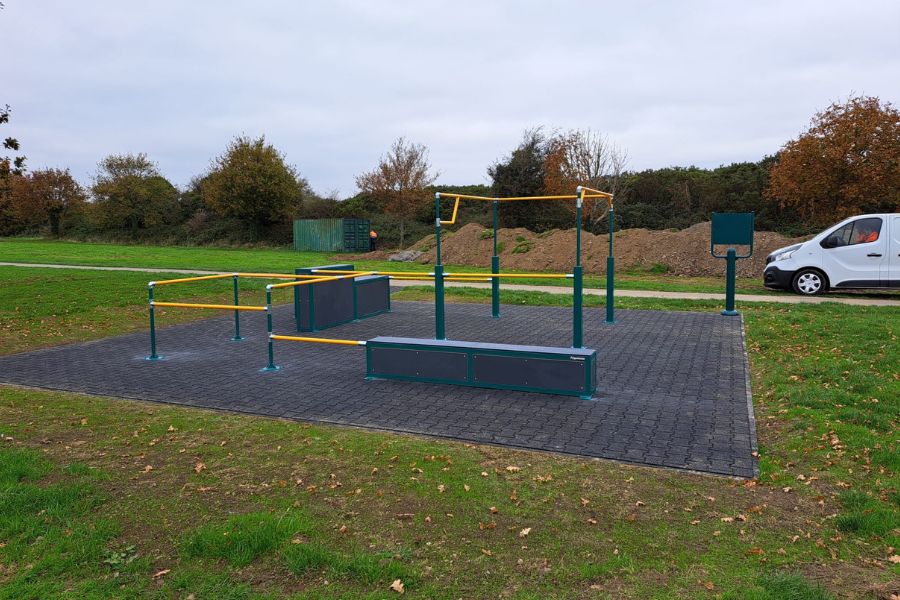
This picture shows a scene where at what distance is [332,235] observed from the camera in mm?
37031

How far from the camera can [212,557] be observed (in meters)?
3.66

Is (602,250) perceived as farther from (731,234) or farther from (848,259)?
(731,234)

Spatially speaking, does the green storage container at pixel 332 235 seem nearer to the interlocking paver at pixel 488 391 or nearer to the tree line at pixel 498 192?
the tree line at pixel 498 192

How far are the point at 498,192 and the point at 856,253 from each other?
22.2 m

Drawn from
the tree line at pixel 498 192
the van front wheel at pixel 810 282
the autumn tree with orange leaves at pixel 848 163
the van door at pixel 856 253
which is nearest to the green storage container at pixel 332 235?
the tree line at pixel 498 192

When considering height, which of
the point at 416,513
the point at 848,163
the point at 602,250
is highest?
the point at 848,163

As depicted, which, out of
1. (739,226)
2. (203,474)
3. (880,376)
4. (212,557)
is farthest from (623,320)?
(212,557)

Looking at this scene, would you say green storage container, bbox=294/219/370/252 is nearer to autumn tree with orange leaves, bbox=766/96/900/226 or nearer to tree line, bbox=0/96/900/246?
tree line, bbox=0/96/900/246

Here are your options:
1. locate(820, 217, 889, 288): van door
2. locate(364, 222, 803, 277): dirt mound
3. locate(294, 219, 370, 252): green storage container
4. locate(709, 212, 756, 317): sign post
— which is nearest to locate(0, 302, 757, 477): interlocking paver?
locate(709, 212, 756, 317): sign post

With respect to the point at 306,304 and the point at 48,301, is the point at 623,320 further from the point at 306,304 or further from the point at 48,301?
the point at 48,301

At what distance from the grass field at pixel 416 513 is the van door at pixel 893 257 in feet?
32.3

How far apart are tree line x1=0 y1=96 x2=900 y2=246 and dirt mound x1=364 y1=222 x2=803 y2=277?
9.73 feet

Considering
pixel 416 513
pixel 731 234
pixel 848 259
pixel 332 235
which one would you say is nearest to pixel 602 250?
pixel 848 259

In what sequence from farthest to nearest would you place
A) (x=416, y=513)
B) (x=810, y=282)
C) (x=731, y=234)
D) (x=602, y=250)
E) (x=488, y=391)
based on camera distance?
(x=602, y=250)
(x=810, y=282)
(x=731, y=234)
(x=488, y=391)
(x=416, y=513)
